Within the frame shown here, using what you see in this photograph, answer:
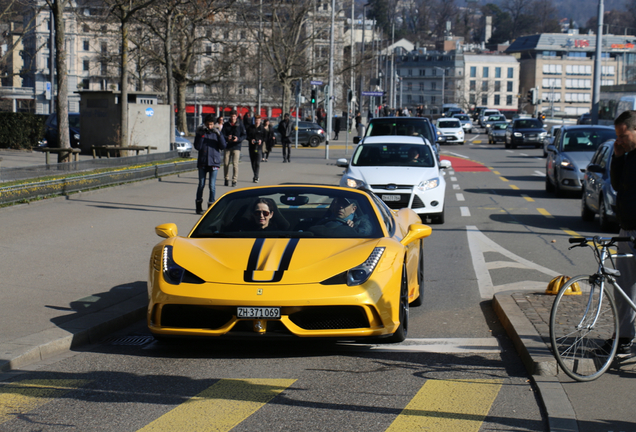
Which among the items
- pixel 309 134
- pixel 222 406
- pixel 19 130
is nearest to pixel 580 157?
pixel 222 406

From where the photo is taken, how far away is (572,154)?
20.0 meters

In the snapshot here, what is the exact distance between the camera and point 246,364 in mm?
5918

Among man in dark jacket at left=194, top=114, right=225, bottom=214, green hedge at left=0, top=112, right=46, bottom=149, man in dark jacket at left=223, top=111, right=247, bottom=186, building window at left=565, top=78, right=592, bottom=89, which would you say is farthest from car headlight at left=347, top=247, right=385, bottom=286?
building window at left=565, top=78, right=592, bottom=89

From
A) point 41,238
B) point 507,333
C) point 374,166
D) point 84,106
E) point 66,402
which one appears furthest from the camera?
point 84,106

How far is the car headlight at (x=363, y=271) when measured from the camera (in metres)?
5.95

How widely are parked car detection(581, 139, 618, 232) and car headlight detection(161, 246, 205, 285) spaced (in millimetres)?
8162

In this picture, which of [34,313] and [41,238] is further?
[41,238]

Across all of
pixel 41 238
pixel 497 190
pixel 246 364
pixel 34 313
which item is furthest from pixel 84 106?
pixel 246 364

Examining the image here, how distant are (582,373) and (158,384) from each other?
2763mm

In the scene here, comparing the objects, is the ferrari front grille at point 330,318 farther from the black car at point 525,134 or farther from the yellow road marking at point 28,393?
the black car at point 525,134

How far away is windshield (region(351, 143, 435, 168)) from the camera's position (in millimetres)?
15711

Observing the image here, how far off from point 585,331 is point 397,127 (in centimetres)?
1871

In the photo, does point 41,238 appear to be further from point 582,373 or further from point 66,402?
point 582,373

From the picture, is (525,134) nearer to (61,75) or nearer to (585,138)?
(585,138)
